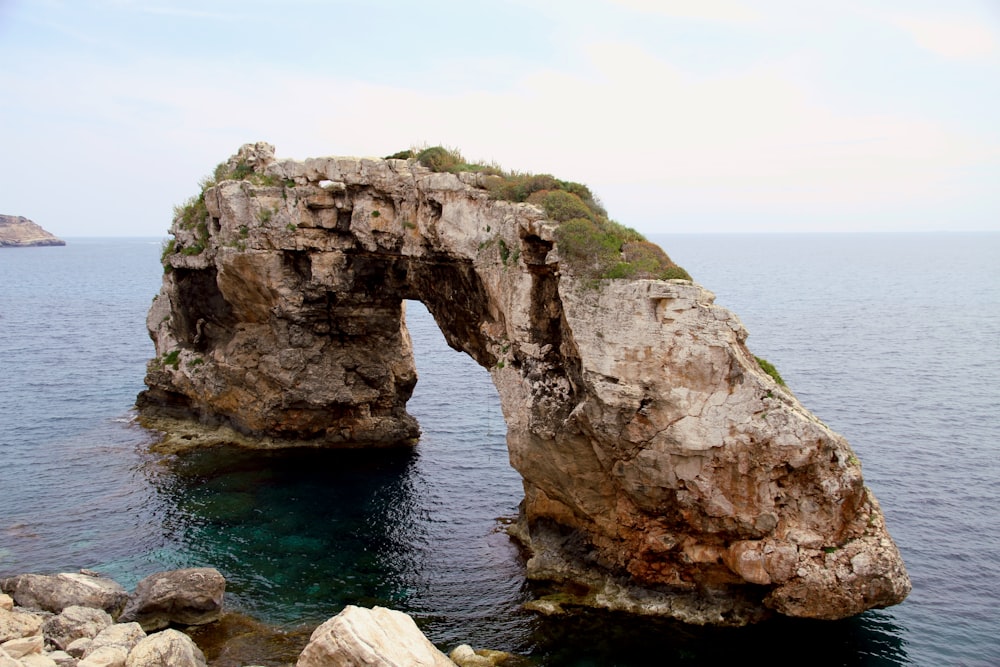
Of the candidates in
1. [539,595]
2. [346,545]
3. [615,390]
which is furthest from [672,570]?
[346,545]

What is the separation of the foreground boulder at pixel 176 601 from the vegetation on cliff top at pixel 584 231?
16756 mm

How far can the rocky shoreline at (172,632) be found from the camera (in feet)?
64.8

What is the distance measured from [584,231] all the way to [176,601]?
61.4 feet

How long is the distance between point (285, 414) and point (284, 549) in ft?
42.0

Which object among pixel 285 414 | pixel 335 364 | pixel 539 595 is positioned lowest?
pixel 539 595

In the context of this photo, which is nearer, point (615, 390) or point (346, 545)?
point (615, 390)

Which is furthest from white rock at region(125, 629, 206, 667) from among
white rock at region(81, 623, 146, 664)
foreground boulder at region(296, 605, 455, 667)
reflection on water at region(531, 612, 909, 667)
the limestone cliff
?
the limestone cliff

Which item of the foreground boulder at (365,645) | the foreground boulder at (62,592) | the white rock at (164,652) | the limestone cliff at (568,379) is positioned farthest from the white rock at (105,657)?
the limestone cliff at (568,379)

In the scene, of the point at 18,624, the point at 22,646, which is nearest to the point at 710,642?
the point at 22,646

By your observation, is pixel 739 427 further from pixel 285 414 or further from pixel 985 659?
pixel 285 414

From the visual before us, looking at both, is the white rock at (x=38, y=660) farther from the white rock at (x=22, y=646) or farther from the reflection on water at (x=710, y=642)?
the reflection on water at (x=710, y=642)

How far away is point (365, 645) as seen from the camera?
19.4 metres

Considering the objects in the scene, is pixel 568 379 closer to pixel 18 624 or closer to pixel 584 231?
pixel 584 231

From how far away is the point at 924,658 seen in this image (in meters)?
24.9
